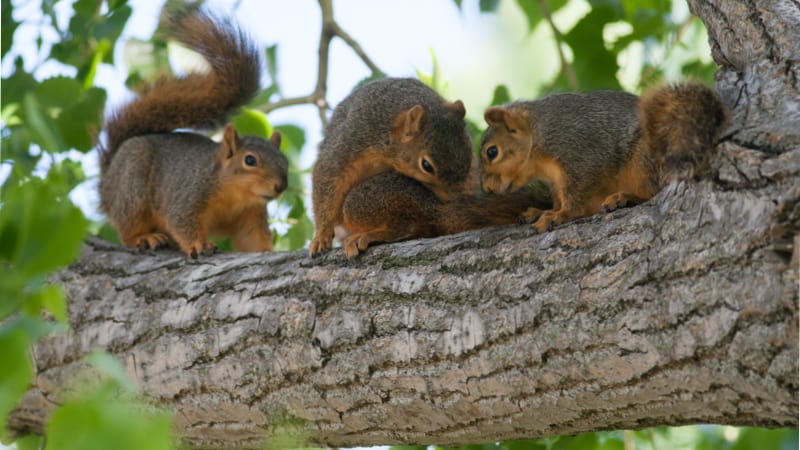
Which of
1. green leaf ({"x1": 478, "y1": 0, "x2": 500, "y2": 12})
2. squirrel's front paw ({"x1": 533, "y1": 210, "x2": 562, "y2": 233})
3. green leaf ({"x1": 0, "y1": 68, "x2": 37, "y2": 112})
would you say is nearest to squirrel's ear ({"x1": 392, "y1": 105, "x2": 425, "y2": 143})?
green leaf ({"x1": 478, "y1": 0, "x2": 500, "y2": 12})

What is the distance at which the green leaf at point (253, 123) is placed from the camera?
315cm

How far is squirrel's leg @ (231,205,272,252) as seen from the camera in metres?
3.09

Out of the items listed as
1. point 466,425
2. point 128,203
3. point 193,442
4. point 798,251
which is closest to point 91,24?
point 128,203

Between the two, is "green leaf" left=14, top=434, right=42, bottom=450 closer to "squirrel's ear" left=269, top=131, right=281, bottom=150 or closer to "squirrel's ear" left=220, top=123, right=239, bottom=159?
"squirrel's ear" left=220, top=123, right=239, bottom=159

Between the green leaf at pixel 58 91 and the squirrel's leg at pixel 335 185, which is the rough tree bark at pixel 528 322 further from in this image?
the green leaf at pixel 58 91

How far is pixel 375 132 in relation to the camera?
2.62 meters

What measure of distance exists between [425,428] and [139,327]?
84 cm

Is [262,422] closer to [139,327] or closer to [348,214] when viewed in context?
[139,327]

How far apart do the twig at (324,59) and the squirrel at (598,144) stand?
31.8 inches

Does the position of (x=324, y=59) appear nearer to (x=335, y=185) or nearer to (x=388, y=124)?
(x=388, y=124)

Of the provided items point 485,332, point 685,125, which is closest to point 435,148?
point 485,332

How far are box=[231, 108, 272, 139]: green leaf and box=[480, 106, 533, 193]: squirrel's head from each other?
43.2 inches

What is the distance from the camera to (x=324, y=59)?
3084 mm

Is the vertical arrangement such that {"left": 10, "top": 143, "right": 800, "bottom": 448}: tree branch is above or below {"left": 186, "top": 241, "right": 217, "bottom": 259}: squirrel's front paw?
below
